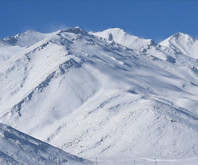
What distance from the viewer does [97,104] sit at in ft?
473

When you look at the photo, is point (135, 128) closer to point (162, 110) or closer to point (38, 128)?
point (162, 110)

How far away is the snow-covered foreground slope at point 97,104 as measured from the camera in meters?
119

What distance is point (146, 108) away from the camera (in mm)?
131125

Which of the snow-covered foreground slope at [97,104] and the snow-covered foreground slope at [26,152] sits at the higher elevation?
the snow-covered foreground slope at [97,104]

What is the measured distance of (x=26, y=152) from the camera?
3401 inches

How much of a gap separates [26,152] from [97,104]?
5903cm

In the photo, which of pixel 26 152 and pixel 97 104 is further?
pixel 97 104

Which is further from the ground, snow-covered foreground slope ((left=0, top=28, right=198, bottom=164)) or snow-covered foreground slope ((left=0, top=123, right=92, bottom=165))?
snow-covered foreground slope ((left=0, top=28, right=198, bottom=164))

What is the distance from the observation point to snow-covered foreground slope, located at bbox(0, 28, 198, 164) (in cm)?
11869

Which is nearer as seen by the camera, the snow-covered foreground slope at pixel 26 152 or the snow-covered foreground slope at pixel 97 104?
the snow-covered foreground slope at pixel 26 152

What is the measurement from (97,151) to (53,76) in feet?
174

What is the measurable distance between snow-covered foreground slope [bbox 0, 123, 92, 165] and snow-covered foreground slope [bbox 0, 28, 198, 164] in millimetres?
18848

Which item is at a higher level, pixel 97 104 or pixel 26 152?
pixel 97 104

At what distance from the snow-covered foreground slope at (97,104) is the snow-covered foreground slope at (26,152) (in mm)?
18848
